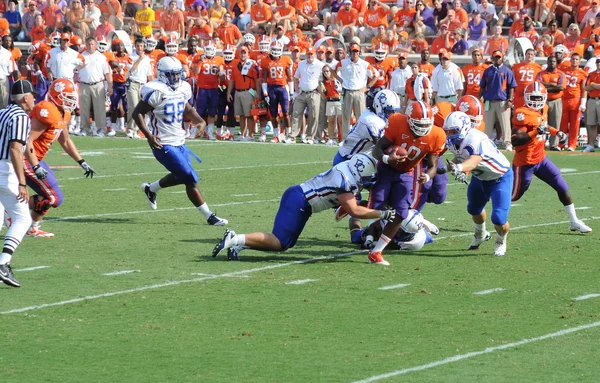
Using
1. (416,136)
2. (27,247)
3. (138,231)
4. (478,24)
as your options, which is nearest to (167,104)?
(138,231)

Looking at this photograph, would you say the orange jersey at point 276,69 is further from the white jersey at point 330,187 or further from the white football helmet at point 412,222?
the white jersey at point 330,187

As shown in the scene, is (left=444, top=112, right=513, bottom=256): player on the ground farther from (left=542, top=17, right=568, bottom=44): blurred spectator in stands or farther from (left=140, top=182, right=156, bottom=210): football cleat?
(left=542, top=17, right=568, bottom=44): blurred spectator in stands

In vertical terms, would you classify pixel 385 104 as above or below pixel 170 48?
above

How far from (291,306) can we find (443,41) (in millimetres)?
16118

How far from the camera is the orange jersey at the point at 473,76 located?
65.8ft

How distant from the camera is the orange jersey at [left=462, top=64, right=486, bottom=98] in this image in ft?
65.8

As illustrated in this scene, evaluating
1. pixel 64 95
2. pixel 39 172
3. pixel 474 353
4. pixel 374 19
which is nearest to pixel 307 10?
pixel 374 19

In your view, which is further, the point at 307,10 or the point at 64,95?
the point at 307,10

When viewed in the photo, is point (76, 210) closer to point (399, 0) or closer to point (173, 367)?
point (173, 367)

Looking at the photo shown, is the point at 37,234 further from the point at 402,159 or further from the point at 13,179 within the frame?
the point at 402,159

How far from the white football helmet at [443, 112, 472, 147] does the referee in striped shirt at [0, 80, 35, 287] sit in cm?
350

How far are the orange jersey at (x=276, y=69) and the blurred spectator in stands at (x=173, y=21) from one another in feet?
17.3

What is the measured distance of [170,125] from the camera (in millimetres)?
11133

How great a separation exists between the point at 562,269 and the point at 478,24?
14829mm
